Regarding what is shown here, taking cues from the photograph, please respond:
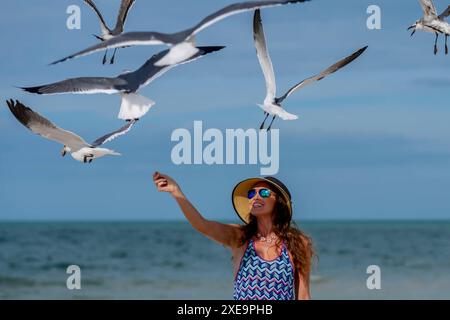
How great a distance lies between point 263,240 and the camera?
14.2 feet

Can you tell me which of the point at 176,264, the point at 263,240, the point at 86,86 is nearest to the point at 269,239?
the point at 263,240

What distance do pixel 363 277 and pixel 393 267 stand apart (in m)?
2.01

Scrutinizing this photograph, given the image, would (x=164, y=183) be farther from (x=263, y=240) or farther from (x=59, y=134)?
(x=59, y=134)

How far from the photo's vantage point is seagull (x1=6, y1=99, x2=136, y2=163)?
489 centimetres

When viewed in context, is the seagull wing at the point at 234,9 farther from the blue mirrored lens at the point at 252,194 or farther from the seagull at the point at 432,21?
the seagull at the point at 432,21

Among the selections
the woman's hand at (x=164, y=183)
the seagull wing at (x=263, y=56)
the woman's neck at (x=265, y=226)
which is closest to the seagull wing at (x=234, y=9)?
the woman's hand at (x=164, y=183)

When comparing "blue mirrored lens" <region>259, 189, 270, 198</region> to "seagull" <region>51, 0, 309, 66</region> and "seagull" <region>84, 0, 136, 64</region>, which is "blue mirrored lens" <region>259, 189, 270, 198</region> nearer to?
"seagull" <region>51, 0, 309, 66</region>

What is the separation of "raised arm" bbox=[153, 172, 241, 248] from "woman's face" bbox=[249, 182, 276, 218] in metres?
0.11

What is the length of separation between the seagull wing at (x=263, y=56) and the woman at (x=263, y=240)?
105 cm

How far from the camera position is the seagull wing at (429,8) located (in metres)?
6.02

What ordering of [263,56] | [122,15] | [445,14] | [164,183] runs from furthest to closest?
[445,14] < [122,15] < [263,56] < [164,183]

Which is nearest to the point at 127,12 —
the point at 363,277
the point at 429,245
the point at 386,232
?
the point at 363,277

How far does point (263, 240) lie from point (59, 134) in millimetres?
1264

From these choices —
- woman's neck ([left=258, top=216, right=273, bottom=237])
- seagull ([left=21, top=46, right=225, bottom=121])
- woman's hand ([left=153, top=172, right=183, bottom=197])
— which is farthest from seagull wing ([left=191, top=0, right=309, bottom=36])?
woman's neck ([left=258, top=216, right=273, bottom=237])
